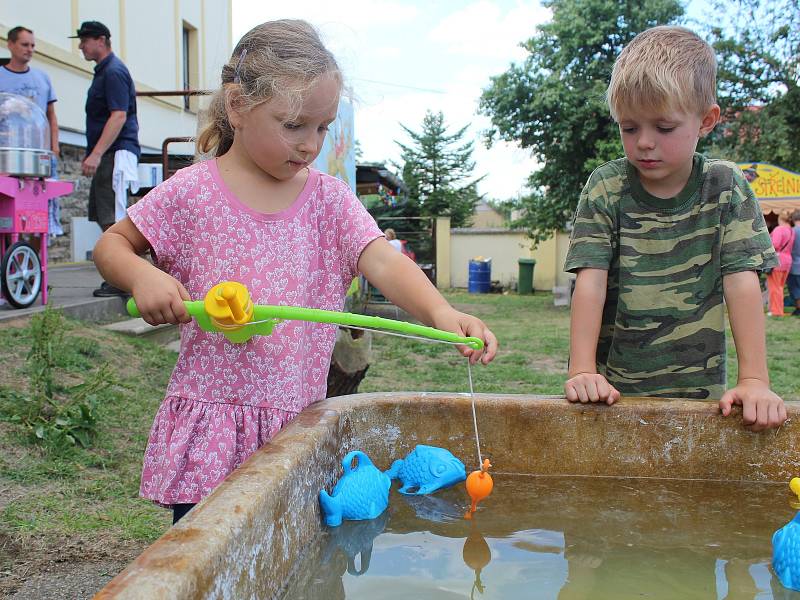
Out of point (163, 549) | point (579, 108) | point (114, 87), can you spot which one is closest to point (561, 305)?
point (579, 108)

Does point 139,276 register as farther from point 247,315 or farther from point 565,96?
point 565,96

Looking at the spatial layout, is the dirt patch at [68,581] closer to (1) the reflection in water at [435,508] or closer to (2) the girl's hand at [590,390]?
(1) the reflection in water at [435,508]

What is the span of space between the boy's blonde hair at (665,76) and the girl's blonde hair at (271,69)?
2.20ft

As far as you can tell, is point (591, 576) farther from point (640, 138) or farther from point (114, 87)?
point (114, 87)

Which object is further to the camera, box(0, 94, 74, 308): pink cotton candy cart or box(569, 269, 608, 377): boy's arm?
box(0, 94, 74, 308): pink cotton candy cart

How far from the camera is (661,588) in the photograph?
1.27 meters

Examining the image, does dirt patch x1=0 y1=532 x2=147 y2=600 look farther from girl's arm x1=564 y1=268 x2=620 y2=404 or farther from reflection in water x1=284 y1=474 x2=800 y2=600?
girl's arm x1=564 y1=268 x2=620 y2=404

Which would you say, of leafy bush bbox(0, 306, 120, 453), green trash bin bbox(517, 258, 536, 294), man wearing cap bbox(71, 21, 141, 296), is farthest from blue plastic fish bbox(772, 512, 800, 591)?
green trash bin bbox(517, 258, 536, 294)

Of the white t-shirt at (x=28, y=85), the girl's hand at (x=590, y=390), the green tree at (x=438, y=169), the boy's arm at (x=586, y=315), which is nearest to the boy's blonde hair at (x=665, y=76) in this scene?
the boy's arm at (x=586, y=315)

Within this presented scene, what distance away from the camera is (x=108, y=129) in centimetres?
546

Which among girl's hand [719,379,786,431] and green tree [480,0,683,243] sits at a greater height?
green tree [480,0,683,243]

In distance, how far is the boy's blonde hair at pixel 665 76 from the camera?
1808 mm

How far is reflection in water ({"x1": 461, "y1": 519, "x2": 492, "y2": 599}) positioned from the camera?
1.31 metres

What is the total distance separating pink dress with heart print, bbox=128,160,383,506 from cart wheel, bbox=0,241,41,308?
353 centimetres
